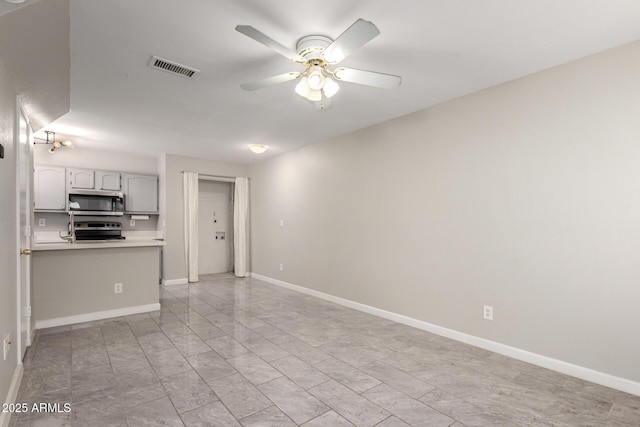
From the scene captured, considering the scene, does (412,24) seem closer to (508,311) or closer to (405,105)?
(405,105)

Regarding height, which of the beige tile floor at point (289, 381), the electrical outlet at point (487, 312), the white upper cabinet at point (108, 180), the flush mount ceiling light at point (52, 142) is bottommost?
the beige tile floor at point (289, 381)

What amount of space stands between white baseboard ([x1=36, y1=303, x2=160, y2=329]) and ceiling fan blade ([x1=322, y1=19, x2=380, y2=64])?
384cm

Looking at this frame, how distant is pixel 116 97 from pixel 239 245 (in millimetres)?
3942

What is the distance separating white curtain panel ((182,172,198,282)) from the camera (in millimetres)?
6043

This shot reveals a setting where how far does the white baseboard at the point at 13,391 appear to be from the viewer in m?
1.80

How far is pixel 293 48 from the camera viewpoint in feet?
7.73

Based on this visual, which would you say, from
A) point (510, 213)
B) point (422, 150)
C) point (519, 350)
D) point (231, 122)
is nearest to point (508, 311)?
point (519, 350)

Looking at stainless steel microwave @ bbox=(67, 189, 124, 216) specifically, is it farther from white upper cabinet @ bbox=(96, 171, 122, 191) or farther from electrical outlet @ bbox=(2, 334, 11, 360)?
electrical outlet @ bbox=(2, 334, 11, 360)

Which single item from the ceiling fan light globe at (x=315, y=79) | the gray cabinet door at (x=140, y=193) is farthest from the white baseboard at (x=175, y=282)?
the ceiling fan light globe at (x=315, y=79)

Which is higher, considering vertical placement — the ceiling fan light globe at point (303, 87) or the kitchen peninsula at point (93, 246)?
the ceiling fan light globe at point (303, 87)

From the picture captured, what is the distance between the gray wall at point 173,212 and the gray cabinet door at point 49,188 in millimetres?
1511

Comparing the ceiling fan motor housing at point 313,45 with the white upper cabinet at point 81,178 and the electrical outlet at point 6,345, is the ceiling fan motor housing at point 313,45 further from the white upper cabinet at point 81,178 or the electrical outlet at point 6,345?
the white upper cabinet at point 81,178

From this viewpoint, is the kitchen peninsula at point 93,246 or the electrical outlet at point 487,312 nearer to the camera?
the electrical outlet at point 487,312

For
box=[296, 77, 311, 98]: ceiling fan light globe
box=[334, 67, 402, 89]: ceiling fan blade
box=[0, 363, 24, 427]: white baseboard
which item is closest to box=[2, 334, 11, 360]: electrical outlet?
box=[0, 363, 24, 427]: white baseboard
